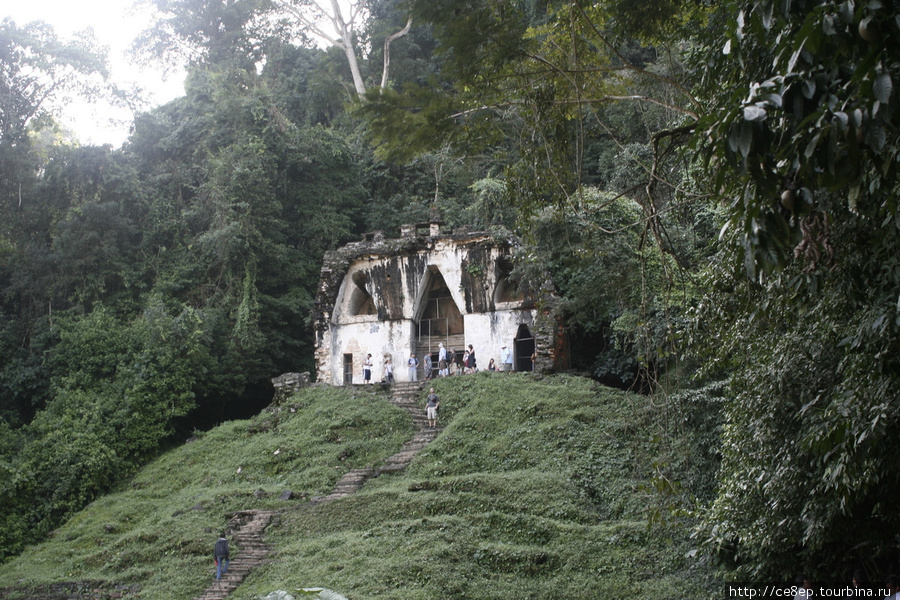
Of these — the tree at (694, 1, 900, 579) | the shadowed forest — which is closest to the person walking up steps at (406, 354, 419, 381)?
the shadowed forest

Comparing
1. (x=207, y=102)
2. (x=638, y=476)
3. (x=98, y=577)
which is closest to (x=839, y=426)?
(x=638, y=476)

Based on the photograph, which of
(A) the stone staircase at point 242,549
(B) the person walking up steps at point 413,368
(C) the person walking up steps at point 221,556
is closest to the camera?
(A) the stone staircase at point 242,549

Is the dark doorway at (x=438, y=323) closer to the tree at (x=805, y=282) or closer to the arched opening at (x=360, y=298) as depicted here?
the arched opening at (x=360, y=298)

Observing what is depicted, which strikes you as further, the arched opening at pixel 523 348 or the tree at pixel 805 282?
the arched opening at pixel 523 348

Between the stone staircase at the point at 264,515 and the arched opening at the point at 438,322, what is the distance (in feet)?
12.3

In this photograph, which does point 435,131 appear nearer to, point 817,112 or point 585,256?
point 585,256

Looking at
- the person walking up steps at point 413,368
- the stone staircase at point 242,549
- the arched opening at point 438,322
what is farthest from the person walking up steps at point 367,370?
the stone staircase at point 242,549

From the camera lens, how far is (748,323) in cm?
718

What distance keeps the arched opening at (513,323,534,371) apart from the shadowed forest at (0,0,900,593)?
135cm

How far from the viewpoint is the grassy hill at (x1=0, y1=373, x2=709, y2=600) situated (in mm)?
10508

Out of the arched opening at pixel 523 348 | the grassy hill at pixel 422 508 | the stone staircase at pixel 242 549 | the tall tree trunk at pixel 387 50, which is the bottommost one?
the stone staircase at pixel 242 549

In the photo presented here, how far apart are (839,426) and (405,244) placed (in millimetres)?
18291

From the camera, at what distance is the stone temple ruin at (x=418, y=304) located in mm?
22297

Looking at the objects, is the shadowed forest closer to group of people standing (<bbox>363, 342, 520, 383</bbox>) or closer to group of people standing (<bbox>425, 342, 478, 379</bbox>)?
group of people standing (<bbox>363, 342, 520, 383</bbox>)
